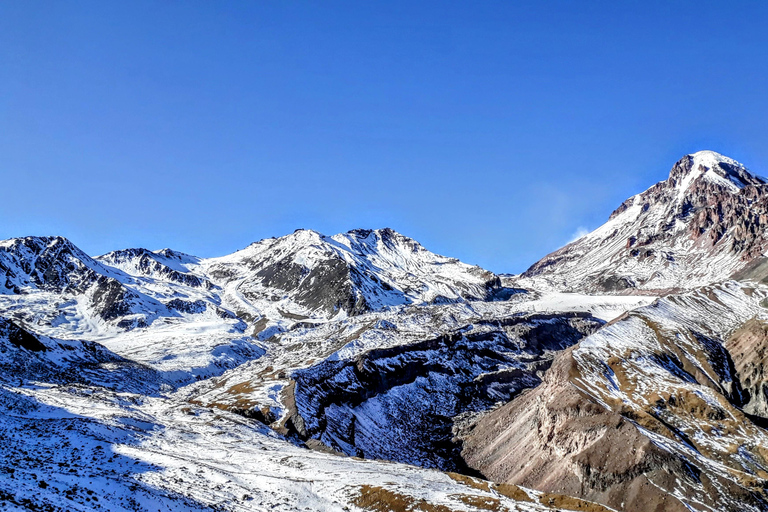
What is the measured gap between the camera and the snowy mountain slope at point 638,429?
320ft

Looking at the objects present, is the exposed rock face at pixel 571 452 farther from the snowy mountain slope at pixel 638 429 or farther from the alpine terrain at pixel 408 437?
the alpine terrain at pixel 408 437

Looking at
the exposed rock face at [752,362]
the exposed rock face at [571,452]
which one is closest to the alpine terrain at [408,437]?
the exposed rock face at [571,452]

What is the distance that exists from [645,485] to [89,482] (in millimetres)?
94359

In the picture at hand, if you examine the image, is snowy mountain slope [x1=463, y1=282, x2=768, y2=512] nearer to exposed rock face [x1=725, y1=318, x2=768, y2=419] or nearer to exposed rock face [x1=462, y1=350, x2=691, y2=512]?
exposed rock face [x1=462, y1=350, x2=691, y2=512]

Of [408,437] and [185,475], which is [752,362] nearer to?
[408,437]

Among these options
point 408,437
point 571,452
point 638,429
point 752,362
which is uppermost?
point 752,362

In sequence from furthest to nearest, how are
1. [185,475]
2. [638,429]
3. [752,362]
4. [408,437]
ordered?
1. [752,362]
2. [408,437]
3. [638,429]
4. [185,475]

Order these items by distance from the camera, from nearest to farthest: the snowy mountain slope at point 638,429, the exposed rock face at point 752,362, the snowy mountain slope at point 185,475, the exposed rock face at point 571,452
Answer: the snowy mountain slope at point 185,475 < the snowy mountain slope at point 638,429 < the exposed rock face at point 571,452 < the exposed rock face at point 752,362

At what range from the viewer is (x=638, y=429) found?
358 ft

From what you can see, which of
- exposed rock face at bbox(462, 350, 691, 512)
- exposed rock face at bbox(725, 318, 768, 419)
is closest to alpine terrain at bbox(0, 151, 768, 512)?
exposed rock face at bbox(462, 350, 691, 512)

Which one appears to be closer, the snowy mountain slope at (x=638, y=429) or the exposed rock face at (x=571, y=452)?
the snowy mountain slope at (x=638, y=429)

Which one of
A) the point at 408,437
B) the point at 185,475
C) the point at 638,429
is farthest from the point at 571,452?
the point at 185,475

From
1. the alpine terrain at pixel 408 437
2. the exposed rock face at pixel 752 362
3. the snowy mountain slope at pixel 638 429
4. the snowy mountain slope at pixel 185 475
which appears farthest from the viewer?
the exposed rock face at pixel 752 362

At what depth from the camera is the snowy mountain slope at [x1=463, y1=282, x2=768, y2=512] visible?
97562 millimetres
